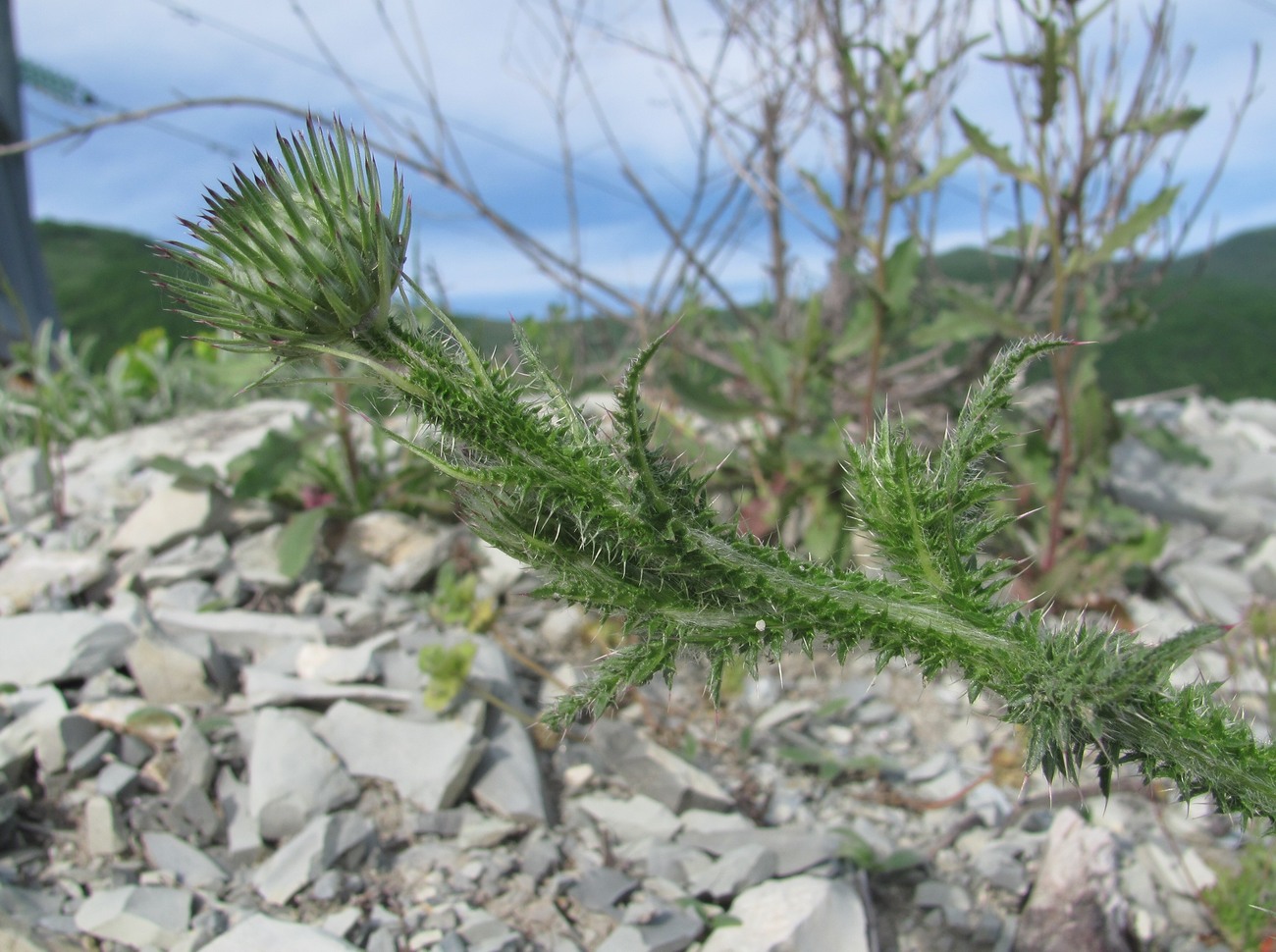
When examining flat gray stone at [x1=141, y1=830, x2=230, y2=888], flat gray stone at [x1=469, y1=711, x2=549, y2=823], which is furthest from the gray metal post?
flat gray stone at [x1=469, y1=711, x2=549, y2=823]

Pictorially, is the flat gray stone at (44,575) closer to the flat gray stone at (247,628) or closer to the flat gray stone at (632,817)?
the flat gray stone at (247,628)

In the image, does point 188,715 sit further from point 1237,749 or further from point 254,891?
point 1237,749

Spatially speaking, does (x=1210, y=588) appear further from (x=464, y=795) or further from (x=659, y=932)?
(x=464, y=795)

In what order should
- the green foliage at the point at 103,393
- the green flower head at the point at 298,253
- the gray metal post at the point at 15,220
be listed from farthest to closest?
the gray metal post at the point at 15,220 → the green foliage at the point at 103,393 → the green flower head at the point at 298,253

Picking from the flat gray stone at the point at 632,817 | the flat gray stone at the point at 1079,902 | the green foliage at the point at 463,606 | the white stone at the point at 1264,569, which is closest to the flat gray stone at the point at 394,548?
the green foliage at the point at 463,606

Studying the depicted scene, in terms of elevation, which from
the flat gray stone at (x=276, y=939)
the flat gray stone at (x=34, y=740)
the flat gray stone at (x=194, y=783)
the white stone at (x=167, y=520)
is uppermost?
the white stone at (x=167, y=520)

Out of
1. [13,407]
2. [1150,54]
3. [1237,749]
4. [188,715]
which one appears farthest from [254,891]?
[1150,54]

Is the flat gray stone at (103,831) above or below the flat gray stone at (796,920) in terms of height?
above
